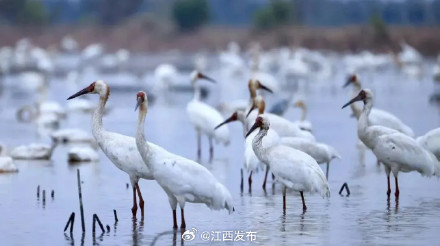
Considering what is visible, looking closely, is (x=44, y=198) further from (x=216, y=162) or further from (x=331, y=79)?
(x=331, y=79)

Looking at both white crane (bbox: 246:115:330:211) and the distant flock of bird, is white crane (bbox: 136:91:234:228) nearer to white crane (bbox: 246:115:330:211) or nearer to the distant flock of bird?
the distant flock of bird

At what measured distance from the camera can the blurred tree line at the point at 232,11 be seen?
72.7m

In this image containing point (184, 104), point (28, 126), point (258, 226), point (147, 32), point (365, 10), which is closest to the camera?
point (258, 226)

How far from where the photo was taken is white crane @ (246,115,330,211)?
10.9m

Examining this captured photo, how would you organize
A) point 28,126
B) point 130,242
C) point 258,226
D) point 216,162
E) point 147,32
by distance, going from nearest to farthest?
point 130,242 → point 258,226 → point 216,162 → point 28,126 → point 147,32

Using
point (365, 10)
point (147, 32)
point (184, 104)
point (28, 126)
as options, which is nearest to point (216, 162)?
point (28, 126)

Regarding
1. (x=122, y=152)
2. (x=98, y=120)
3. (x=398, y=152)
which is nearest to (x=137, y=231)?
(x=122, y=152)

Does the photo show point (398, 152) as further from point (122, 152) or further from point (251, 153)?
point (122, 152)

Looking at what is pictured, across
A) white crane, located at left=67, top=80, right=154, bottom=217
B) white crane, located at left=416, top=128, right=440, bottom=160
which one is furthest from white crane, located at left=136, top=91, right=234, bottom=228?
white crane, located at left=416, top=128, right=440, bottom=160

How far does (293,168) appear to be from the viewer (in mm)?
10977

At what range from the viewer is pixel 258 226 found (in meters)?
10.5

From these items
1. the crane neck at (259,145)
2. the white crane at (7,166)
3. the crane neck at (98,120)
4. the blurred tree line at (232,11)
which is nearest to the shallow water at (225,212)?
the white crane at (7,166)

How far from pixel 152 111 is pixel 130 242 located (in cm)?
1696

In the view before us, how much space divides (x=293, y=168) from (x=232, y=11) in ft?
463
